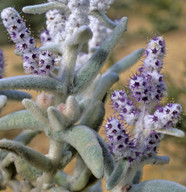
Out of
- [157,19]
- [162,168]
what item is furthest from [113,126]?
[157,19]

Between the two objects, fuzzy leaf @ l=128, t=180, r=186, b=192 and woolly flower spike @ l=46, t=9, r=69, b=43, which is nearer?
fuzzy leaf @ l=128, t=180, r=186, b=192

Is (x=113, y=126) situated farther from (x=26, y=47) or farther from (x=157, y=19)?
(x=157, y=19)

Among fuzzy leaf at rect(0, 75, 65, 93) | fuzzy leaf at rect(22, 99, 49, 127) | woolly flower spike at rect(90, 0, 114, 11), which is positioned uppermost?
woolly flower spike at rect(90, 0, 114, 11)

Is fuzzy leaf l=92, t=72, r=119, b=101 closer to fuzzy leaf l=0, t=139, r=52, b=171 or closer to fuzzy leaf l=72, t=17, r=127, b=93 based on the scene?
fuzzy leaf l=72, t=17, r=127, b=93

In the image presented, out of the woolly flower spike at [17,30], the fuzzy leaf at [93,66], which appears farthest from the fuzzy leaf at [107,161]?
the woolly flower spike at [17,30]

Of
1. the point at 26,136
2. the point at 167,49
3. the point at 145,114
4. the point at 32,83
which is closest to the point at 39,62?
the point at 32,83

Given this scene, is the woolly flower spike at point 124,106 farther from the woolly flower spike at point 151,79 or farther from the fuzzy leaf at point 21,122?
the fuzzy leaf at point 21,122

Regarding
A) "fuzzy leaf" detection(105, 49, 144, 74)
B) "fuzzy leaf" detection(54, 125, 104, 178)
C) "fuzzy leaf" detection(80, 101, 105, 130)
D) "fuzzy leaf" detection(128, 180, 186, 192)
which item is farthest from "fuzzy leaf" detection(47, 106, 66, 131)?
"fuzzy leaf" detection(105, 49, 144, 74)
